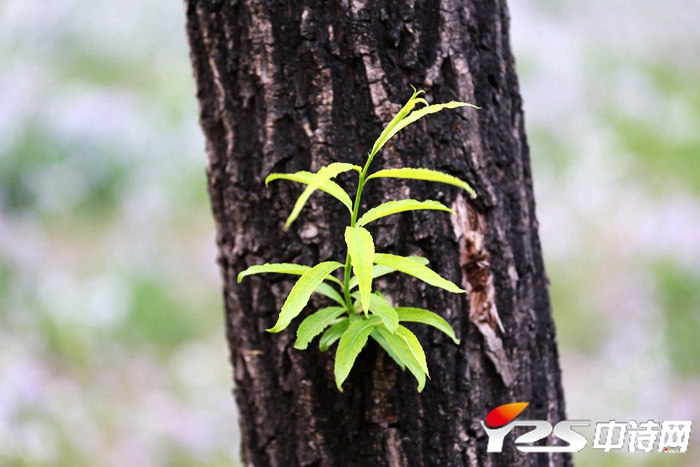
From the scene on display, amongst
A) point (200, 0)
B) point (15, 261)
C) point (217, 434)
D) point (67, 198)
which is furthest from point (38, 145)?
point (200, 0)

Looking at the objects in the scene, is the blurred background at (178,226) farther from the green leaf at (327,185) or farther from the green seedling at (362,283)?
the green leaf at (327,185)

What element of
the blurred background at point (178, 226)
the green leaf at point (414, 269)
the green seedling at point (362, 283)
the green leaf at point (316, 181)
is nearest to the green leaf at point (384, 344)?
the green seedling at point (362, 283)

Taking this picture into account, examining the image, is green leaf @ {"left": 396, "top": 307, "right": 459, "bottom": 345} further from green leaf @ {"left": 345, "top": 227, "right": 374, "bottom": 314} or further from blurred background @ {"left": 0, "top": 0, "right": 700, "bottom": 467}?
blurred background @ {"left": 0, "top": 0, "right": 700, "bottom": 467}

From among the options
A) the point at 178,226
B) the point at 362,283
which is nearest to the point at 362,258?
the point at 362,283

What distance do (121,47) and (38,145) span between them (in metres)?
1.03

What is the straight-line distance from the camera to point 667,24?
3.90 meters

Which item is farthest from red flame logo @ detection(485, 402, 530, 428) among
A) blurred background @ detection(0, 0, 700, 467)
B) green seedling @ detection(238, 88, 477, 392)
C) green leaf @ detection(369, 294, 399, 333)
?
blurred background @ detection(0, 0, 700, 467)

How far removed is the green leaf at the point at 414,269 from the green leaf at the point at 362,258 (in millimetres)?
54

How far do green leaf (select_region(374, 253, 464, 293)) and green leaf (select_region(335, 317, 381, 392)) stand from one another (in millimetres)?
93

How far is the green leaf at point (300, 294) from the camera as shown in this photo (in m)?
0.56

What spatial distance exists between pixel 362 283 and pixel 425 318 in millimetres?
187

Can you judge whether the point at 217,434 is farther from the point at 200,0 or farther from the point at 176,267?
the point at 200,0

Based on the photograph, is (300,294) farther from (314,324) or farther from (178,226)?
(178,226)

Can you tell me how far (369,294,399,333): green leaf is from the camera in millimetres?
582
